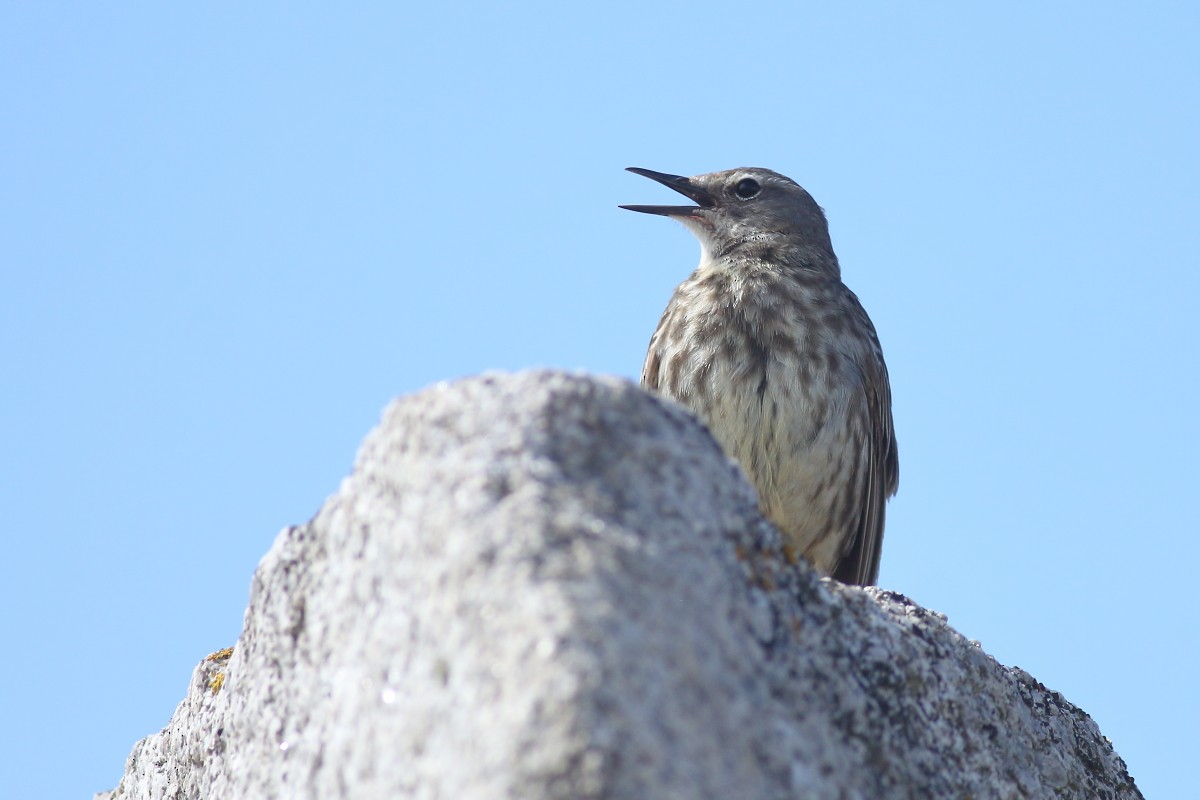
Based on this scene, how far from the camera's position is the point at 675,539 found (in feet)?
8.18

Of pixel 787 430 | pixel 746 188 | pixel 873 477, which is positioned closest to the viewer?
pixel 787 430

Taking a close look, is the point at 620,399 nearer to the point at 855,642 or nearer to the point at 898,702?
the point at 855,642

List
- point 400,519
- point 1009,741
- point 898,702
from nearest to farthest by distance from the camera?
point 400,519 → point 898,702 → point 1009,741

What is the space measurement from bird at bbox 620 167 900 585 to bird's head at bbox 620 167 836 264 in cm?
23

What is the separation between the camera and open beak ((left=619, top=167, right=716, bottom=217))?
377 inches

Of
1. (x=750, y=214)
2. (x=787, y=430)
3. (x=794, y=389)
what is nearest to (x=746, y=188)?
(x=750, y=214)

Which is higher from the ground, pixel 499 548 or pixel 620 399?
pixel 620 399

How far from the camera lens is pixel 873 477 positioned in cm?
859

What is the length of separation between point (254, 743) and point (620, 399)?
1.23m

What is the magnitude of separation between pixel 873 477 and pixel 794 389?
0.96 metres

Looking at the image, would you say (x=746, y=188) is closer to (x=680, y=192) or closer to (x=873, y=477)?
(x=680, y=192)

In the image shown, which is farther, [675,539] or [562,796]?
[675,539]

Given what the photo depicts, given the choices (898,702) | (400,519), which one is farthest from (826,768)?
(400,519)

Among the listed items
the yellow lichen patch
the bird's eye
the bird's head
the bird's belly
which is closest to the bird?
the bird's belly
